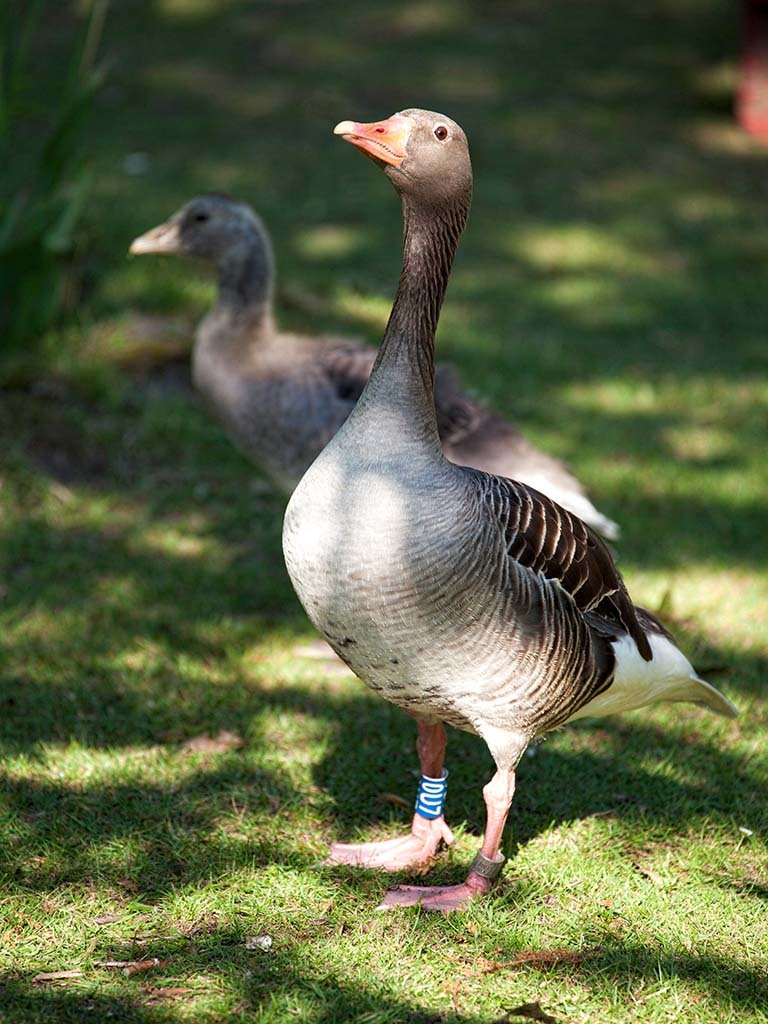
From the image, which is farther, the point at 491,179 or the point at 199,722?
the point at 491,179

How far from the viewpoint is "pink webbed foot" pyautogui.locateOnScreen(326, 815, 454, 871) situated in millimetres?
3811

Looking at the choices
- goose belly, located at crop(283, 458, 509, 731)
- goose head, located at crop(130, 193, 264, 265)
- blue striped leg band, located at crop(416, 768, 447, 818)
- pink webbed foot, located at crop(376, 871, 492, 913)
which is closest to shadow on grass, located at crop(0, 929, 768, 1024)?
pink webbed foot, located at crop(376, 871, 492, 913)

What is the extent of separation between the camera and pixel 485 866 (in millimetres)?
3576

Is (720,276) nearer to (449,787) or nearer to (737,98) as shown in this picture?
(737,98)

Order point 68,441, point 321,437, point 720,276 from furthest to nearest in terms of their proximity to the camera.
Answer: point 720,276 < point 68,441 < point 321,437

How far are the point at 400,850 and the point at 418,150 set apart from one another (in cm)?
209

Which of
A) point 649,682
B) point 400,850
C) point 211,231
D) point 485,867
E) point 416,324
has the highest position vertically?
point 416,324

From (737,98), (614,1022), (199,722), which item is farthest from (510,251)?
(614,1022)

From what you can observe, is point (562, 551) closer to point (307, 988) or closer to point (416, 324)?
point (416, 324)

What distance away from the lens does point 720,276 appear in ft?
29.8

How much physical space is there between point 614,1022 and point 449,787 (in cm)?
123

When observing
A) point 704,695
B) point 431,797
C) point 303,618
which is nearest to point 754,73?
point 303,618

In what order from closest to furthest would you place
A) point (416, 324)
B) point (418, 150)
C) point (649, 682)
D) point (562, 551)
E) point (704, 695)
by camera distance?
point (418, 150)
point (416, 324)
point (562, 551)
point (649, 682)
point (704, 695)

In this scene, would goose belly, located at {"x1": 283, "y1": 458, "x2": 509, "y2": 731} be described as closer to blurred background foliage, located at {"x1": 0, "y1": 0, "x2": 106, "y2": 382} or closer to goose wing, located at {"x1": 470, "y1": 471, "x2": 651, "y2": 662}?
goose wing, located at {"x1": 470, "y1": 471, "x2": 651, "y2": 662}
